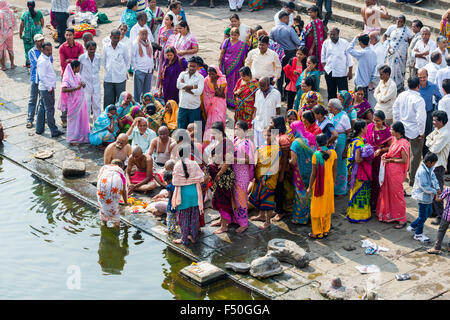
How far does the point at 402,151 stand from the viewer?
9.84 meters

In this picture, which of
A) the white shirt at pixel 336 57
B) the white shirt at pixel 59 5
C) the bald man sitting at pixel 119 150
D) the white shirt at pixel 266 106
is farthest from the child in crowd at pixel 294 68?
the white shirt at pixel 59 5

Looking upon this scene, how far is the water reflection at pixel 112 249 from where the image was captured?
378 inches

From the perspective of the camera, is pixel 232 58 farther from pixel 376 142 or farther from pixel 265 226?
pixel 265 226

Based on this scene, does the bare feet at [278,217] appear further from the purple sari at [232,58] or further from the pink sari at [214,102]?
the purple sari at [232,58]

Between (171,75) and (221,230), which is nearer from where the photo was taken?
(221,230)

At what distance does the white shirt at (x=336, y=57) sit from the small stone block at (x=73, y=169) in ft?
15.3

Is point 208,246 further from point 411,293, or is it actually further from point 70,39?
point 70,39

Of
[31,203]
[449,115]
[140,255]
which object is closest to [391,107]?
[449,115]

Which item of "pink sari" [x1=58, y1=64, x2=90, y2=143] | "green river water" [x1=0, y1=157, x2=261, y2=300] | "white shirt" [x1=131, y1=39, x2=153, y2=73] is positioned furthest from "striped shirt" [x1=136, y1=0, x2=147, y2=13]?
"green river water" [x1=0, y1=157, x2=261, y2=300]

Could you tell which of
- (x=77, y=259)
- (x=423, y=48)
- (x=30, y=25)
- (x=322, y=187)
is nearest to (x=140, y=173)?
(x=77, y=259)

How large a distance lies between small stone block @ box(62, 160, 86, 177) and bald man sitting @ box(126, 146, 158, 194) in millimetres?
986

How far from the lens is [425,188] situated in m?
9.46

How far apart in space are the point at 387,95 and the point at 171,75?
3.77 m

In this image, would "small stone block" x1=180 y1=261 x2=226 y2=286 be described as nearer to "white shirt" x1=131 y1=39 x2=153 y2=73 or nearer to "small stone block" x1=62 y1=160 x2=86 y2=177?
"small stone block" x1=62 y1=160 x2=86 y2=177
